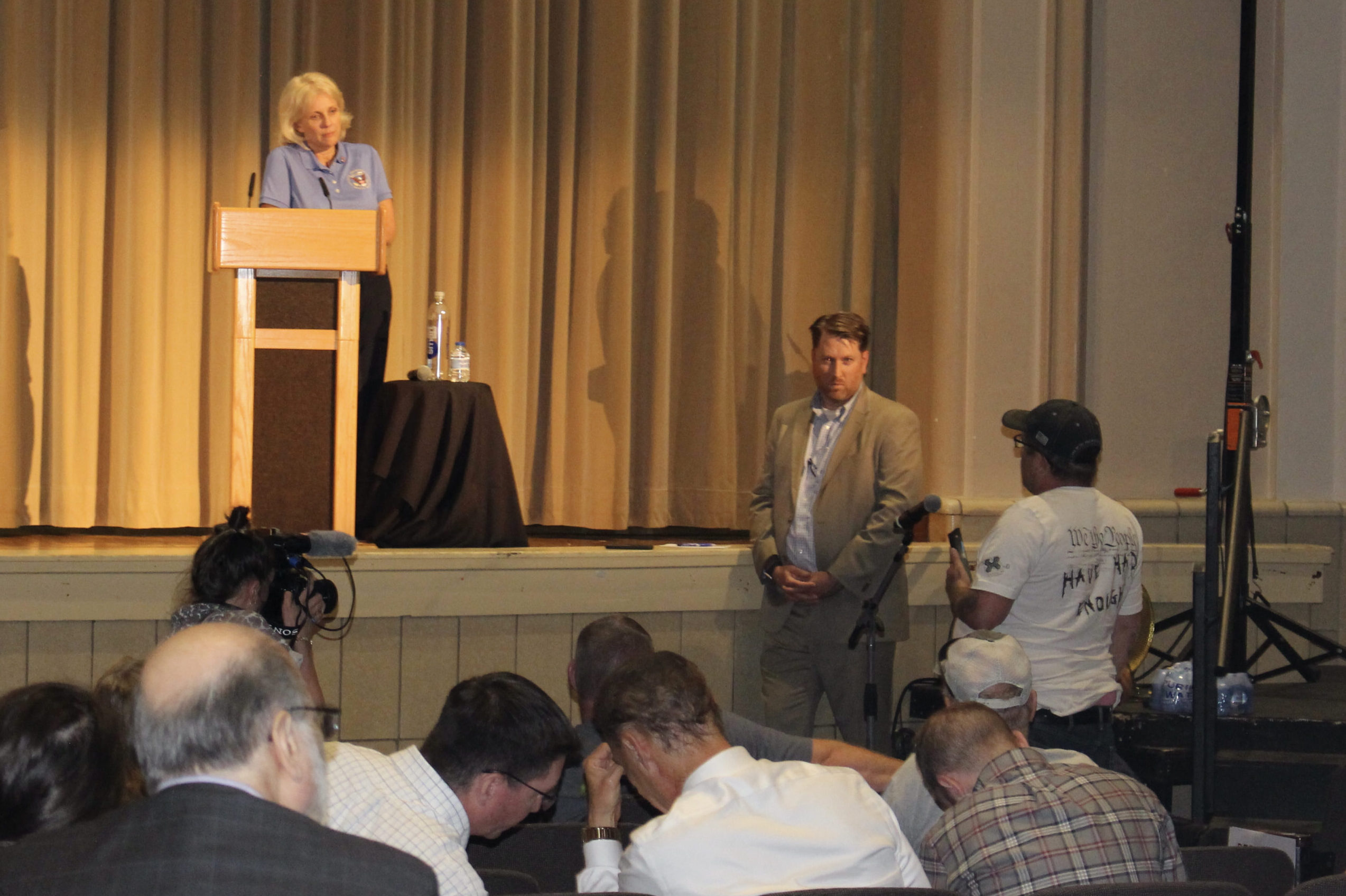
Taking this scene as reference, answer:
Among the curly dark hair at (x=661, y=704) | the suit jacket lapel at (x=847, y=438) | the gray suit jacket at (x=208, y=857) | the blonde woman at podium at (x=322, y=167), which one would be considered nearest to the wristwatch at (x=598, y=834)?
the curly dark hair at (x=661, y=704)

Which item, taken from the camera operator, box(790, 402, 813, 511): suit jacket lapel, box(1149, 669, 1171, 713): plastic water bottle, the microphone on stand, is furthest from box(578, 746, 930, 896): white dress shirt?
box(790, 402, 813, 511): suit jacket lapel

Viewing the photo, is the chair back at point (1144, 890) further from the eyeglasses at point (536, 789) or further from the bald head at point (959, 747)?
the eyeglasses at point (536, 789)

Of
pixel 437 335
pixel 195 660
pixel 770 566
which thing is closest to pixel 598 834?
pixel 195 660

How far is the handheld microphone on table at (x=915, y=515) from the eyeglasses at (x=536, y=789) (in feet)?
5.76

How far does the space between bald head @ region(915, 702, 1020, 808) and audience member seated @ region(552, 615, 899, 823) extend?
0.83 feet

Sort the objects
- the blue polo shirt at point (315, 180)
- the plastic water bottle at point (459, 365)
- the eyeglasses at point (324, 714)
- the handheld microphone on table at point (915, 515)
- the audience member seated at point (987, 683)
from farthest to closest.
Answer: the plastic water bottle at point (459, 365)
the blue polo shirt at point (315, 180)
the handheld microphone on table at point (915, 515)
the audience member seated at point (987, 683)
the eyeglasses at point (324, 714)

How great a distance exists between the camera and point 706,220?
6.75 meters

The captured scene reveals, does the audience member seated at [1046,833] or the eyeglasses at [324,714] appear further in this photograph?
the audience member seated at [1046,833]

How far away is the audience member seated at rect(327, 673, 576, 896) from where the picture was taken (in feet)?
6.82

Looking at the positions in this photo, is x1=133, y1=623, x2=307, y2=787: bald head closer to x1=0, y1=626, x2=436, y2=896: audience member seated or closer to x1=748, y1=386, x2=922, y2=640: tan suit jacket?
x1=0, y1=626, x2=436, y2=896: audience member seated

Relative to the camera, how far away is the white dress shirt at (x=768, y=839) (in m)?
1.92

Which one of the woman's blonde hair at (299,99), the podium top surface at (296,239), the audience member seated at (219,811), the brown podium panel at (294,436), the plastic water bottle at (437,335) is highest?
the woman's blonde hair at (299,99)

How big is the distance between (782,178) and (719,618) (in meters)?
2.82

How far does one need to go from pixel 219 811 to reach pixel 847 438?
3.43m
